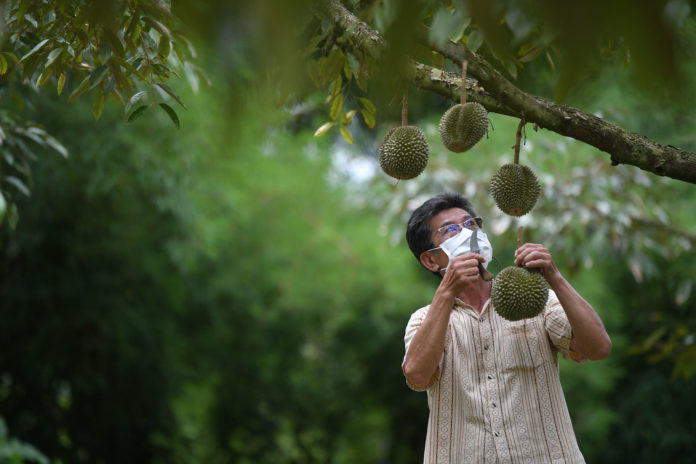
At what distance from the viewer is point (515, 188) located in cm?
124

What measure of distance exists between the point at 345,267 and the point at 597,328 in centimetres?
423

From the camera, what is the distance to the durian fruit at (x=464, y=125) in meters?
1.18

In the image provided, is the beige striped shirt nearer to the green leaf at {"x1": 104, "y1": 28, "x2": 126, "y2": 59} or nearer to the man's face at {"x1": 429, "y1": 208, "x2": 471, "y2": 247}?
the man's face at {"x1": 429, "y1": 208, "x2": 471, "y2": 247}

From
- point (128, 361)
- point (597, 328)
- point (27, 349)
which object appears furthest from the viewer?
point (128, 361)

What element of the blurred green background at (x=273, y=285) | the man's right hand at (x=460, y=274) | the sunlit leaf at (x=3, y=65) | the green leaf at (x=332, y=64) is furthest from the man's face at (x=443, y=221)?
the blurred green background at (x=273, y=285)

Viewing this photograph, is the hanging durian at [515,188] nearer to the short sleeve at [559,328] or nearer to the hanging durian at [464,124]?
the hanging durian at [464,124]

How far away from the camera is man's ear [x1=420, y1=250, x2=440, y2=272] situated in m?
1.65

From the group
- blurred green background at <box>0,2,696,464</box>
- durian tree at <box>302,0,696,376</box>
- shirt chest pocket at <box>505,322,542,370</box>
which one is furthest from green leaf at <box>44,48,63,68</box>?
blurred green background at <box>0,2,696,464</box>

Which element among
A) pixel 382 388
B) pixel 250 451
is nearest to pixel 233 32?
pixel 382 388

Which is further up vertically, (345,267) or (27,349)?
(345,267)

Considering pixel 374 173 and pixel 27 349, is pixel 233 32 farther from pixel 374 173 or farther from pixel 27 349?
pixel 27 349

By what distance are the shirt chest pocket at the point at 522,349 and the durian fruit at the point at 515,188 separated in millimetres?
334

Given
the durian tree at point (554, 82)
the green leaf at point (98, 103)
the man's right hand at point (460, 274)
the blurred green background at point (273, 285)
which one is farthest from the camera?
the blurred green background at point (273, 285)

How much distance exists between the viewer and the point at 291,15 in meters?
0.42
